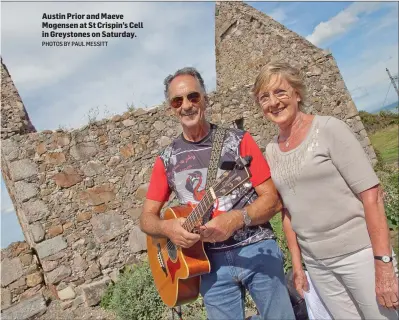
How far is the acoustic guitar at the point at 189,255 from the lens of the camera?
185cm

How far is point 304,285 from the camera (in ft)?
7.13

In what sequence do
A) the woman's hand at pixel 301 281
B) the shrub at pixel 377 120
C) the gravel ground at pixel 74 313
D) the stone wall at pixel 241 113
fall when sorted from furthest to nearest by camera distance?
the shrub at pixel 377 120
the stone wall at pixel 241 113
the gravel ground at pixel 74 313
the woman's hand at pixel 301 281

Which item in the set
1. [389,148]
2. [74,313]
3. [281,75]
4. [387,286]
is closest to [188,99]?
[281,75]

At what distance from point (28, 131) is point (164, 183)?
13.5 feet

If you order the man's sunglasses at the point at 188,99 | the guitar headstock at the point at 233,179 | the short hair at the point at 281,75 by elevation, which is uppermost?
the man's sunglasses at the point at 188,99

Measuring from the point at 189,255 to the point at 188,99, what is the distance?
37.7 inches

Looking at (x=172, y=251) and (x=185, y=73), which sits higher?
(x=185, y=73)

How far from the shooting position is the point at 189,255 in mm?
2107

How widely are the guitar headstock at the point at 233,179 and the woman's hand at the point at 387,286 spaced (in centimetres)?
77

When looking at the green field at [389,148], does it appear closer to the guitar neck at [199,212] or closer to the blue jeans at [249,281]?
the blue jeans at [249,281]

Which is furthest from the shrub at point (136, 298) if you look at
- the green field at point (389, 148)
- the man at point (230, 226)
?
the green field at point (389, 148)

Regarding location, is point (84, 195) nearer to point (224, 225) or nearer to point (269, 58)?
point (224, 225)

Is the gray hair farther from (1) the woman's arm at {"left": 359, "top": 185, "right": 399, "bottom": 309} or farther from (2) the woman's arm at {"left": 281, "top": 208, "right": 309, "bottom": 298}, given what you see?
(1) the woman's arm at {"left": 359, "top": 185, "right": 399, "bottom": 309}

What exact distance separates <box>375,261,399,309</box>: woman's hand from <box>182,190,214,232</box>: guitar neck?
35.2 inches
